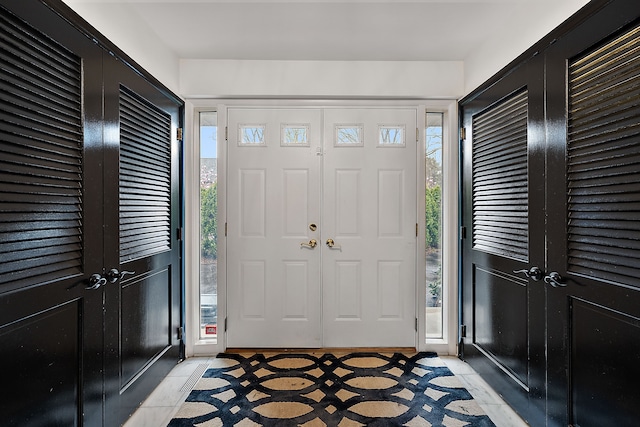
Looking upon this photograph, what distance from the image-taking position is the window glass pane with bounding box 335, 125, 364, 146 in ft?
9.74

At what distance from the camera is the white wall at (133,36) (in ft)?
5.83

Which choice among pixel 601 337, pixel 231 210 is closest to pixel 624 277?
pixel 601 337

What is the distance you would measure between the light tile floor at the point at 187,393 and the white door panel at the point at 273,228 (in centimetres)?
44

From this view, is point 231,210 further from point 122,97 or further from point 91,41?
point 91,41

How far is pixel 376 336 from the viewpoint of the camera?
9.79ft

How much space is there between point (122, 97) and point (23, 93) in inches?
29.5

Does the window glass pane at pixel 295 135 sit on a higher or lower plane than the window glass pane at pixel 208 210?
higher

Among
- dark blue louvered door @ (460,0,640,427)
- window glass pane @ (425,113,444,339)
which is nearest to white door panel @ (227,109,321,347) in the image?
window glass pane @ (425,113,444,339)

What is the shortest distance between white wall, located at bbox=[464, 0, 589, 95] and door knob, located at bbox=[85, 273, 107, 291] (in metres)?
2.59

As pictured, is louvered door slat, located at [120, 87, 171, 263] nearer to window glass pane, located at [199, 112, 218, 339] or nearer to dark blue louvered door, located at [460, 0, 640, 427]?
window glass pane, located at [199, 112, 218, 339]

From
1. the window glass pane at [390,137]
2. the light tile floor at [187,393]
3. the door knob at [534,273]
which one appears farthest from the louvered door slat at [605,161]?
the window glass pane at [390,137]

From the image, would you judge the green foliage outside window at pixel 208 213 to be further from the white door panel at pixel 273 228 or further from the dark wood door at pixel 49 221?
the dark wood door at pixel 49 221

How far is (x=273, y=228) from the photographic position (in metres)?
2.97

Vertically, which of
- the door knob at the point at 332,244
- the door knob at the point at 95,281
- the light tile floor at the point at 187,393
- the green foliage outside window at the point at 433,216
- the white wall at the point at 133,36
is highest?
the white wall at the point at 133,36
